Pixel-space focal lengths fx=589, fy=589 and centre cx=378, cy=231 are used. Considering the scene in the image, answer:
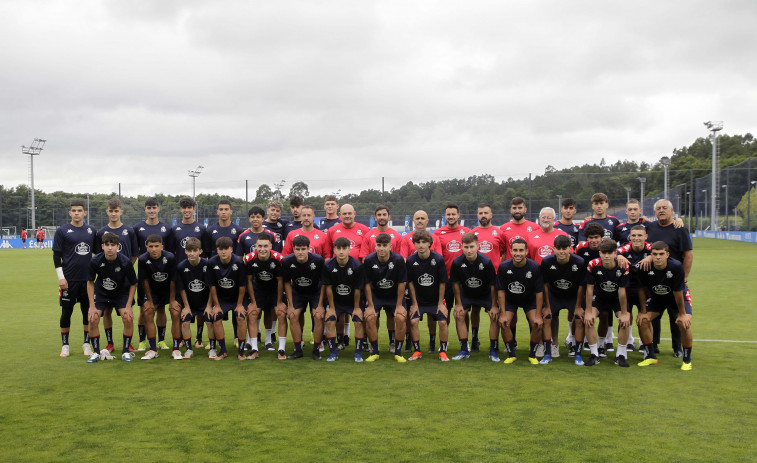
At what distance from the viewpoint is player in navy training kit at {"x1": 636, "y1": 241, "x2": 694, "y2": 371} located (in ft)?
21.9

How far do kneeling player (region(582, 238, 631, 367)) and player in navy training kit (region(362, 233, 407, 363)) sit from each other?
85.5 inches

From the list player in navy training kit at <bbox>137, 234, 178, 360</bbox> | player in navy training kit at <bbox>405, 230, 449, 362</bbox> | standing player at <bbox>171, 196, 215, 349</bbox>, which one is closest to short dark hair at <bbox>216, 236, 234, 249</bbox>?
player in navy training kit at <bbox>137, 234, 178, 360</bbox>

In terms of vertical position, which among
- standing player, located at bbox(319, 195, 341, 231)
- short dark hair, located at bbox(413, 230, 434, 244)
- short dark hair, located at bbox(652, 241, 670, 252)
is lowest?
short dark hair, located at bbox(652, 241, 670, 252)

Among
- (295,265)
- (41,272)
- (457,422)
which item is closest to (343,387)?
(457,422)

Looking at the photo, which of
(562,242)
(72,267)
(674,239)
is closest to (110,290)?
(72,267)

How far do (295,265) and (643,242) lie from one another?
4282 mm

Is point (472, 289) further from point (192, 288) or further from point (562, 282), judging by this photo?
point (192, 288)

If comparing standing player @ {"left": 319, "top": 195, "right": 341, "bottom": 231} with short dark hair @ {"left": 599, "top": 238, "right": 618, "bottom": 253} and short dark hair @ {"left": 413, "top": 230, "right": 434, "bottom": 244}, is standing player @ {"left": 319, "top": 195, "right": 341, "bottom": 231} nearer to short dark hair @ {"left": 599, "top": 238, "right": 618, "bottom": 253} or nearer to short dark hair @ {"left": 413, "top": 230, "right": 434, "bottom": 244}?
short dark hair @ {"left": 413, "top": 230, "right": 434, "bottom": 244}

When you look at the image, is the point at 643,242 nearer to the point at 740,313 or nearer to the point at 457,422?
the point at 457,422

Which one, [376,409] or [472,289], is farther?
[472,289]

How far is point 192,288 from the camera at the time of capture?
7.45m

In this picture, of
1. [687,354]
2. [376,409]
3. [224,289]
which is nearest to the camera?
[376,409]

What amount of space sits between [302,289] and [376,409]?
2735mm

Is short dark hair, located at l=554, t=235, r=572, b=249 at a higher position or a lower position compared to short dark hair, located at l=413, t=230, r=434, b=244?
lower
